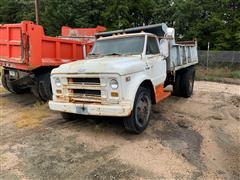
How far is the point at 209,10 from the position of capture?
68.0 ft

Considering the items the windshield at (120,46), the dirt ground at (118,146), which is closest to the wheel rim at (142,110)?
the dirt ground at (118,146)

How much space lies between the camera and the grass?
15086 millimetres

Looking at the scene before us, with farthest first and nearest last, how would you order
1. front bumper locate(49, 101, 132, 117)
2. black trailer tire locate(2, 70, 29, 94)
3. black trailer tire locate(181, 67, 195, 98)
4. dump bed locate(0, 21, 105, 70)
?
black trailer tire locate(181, 67, 195, 98) < black trailer tire locate(2, 70, 29, 94) < dump bed locate(0, 21, 105, 70) < front bumper locate(49, 101, 132, 117)

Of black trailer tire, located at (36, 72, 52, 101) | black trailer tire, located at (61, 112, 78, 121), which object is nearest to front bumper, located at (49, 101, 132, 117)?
black trailer tire, located at (61, 112, 78, 121)

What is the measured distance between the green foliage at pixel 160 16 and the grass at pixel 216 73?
111 inches

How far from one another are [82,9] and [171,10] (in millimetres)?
8234

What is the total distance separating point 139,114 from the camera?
5582mm

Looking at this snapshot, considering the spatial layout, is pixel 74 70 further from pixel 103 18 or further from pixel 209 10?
pixel 103 18

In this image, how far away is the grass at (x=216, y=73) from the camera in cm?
1509

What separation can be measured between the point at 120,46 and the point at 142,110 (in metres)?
1.80

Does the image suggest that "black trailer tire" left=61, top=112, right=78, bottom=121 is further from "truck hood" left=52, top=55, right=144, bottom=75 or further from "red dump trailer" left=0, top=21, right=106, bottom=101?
"red dump trailer" left=0, top=21, right=106, bottom=101

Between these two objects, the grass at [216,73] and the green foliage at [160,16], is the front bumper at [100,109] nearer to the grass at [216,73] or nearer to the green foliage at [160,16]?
the grass at [216,73]

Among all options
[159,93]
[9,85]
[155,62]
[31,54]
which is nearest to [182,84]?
[159,93]

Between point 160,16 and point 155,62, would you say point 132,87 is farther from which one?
point 160,16
